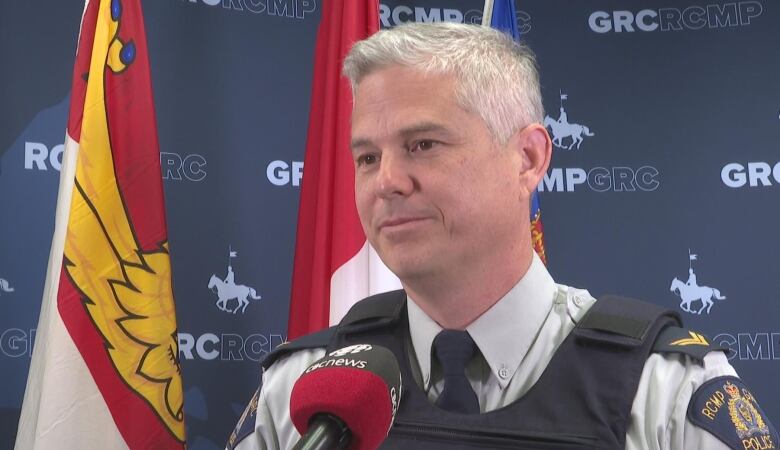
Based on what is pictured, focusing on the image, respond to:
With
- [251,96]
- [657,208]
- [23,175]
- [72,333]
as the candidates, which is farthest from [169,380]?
[657,208]

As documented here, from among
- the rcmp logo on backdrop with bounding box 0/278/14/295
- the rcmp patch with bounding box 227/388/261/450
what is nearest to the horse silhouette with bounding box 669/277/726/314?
the rcmp patch with bounding box 227/388/261/450

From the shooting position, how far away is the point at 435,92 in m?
1.54

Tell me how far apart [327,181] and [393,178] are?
58.9 inches

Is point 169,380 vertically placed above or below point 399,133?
below

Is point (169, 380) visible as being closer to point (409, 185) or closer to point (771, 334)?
point (409, 185)

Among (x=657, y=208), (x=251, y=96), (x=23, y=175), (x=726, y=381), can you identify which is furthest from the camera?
(x=657, y=208)

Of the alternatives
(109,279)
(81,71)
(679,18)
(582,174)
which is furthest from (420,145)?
(679,18)

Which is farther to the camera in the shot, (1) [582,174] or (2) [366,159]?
(1) [582,174]

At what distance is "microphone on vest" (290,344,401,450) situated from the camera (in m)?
0.93

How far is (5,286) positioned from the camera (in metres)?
2.93

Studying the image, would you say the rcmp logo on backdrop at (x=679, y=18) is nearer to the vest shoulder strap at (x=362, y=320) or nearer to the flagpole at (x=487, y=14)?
the flagpole at (x=487, y=14)

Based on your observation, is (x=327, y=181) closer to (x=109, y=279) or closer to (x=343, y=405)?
(x=109, y=279)

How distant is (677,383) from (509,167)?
1.57ft

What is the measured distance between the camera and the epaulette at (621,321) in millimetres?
1452
